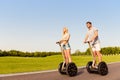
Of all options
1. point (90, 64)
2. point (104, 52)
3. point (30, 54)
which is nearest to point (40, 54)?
point (30, 54)

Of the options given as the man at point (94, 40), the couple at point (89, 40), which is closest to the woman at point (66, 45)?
the couple at point (89, 40)

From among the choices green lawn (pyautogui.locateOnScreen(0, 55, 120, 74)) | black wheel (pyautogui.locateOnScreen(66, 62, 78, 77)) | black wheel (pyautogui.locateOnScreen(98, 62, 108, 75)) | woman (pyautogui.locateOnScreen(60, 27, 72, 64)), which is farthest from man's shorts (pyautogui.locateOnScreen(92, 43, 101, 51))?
green lawn (pyautogui.locateOnScreen(0, 55, 120, 74))

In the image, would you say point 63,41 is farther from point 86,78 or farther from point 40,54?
point 40,54

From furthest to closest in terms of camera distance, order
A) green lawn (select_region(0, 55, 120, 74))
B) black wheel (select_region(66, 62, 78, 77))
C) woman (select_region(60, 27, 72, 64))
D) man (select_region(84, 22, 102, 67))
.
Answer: green lawn (select_region(0, 55, 120, 74)) → man (select_region(84, 22, 102, 67)) → woman (select_region(60, 27, 72, 64)) → black wheel (select_region(66, 62, 78, 77))

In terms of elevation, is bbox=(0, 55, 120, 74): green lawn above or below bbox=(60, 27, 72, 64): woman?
below

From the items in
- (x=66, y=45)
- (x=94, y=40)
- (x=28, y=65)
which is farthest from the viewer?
(x=28, y=65)

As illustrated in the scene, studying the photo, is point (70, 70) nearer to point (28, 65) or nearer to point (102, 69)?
point (102, 69)

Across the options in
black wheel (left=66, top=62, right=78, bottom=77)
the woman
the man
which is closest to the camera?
black wheel (left=66, top=62, right=78, bottom=77)

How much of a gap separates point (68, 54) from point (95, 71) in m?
1.40

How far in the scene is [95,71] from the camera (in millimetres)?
10844

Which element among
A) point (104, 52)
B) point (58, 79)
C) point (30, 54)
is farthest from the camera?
point (104, 52)

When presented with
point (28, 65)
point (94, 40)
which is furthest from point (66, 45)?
point (28, 65)

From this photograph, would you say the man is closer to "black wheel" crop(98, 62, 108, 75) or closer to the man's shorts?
the man's shorts

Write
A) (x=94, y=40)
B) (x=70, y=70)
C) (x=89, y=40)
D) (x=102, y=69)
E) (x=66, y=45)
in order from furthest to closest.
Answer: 1. (x=94, y=40)
2. (x=89, y=40)
3. (x=102, y=69)
4. (x=66, y=45)
5. (x=70, y=70)
